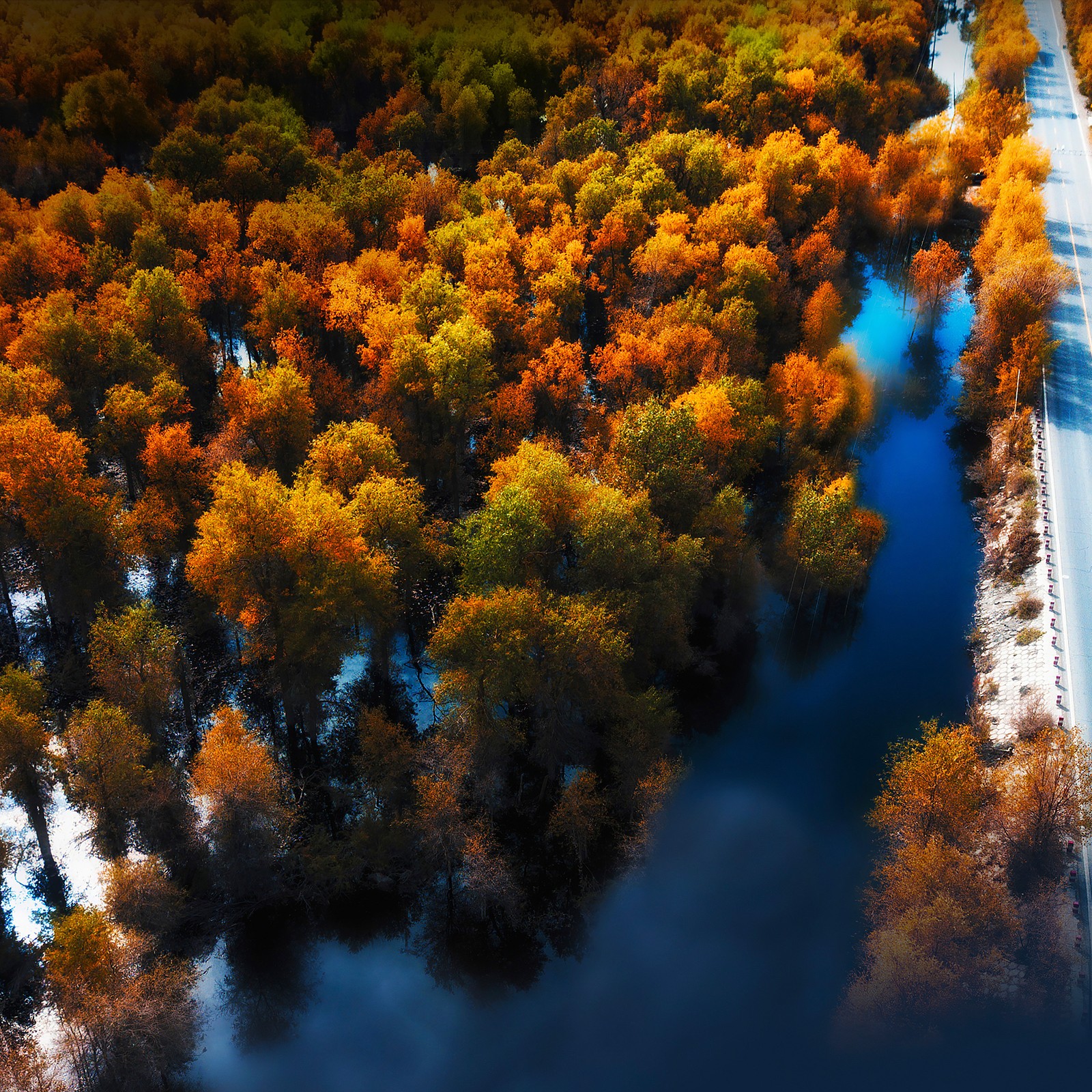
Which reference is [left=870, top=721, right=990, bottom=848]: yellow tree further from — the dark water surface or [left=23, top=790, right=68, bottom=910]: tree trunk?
[left=23, top=790, right=68, bottom=910]: tree trunk

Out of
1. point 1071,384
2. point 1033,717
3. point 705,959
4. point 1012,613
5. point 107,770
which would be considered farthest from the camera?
point 1071,384

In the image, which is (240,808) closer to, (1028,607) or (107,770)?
(107,770)

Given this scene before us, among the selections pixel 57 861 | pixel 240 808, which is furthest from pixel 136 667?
pixel 57 861

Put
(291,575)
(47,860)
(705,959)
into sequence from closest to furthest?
(705,959) < (47,860) < (291,575)

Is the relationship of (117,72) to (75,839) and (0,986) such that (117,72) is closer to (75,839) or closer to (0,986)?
(75,839)

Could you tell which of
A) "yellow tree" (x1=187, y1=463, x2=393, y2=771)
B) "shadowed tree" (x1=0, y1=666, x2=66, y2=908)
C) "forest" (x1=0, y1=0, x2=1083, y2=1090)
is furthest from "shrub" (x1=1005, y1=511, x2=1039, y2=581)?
"shadowed tree" (x1=0, y1=666, x2=66, y2=908)

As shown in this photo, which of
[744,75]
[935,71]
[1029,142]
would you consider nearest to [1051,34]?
[935,71]

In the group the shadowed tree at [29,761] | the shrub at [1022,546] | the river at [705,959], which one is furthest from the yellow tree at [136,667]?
the shrub at [1022,546]
